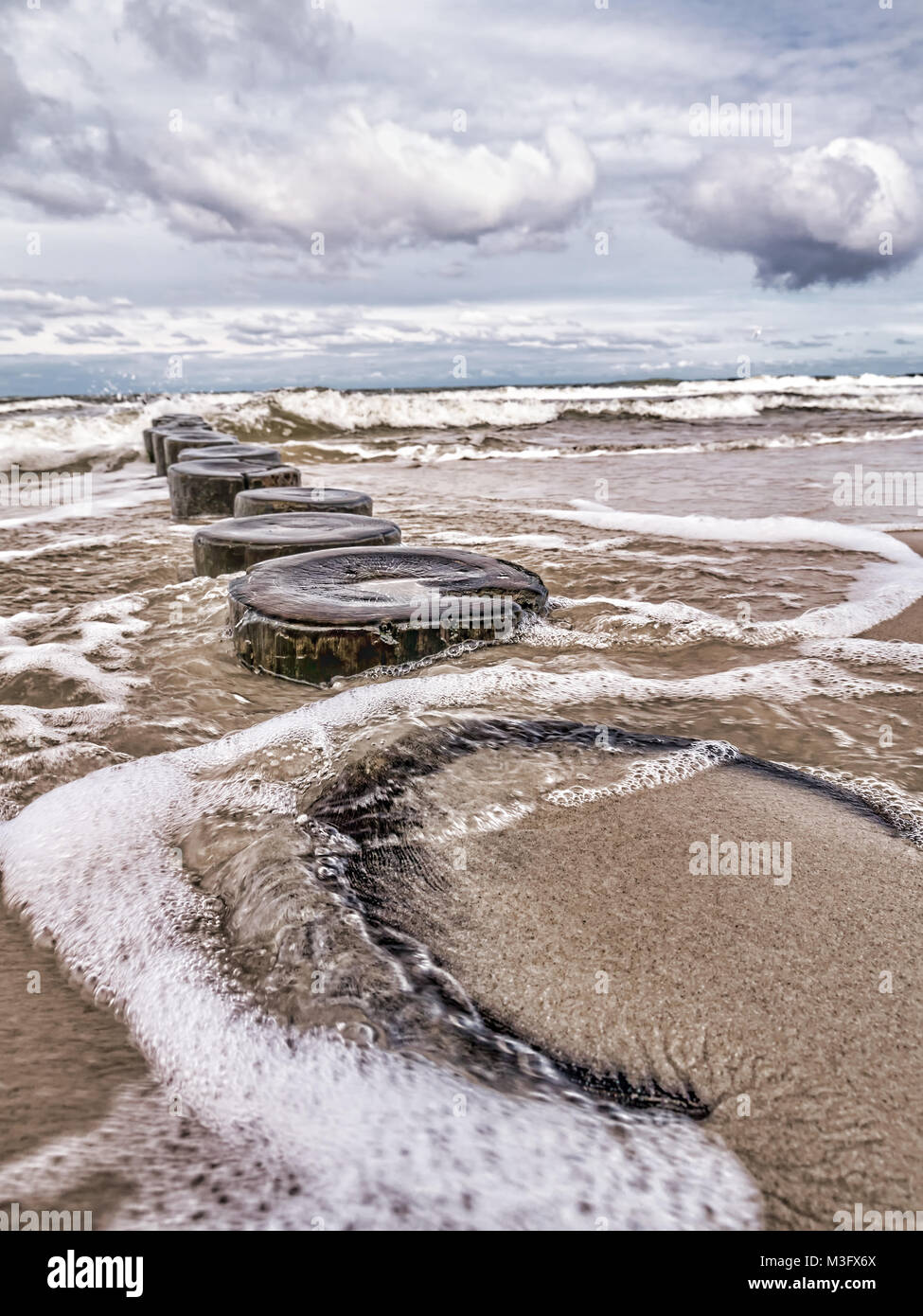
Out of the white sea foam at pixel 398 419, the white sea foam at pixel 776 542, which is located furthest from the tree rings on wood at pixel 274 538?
the white sea foam at pixel 398 419

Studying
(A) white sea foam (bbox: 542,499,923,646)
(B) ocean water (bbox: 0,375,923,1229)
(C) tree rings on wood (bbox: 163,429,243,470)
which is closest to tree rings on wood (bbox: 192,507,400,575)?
(B) ocean water (bbox: 0,375,923,1229)

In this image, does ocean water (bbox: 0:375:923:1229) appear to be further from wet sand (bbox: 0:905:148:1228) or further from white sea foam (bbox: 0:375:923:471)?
white sea foam (bbox: 0:375:923:471)

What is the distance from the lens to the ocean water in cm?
119

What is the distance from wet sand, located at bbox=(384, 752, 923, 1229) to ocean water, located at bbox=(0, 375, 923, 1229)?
3 cm

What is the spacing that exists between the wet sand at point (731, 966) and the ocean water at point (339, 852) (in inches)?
1.3

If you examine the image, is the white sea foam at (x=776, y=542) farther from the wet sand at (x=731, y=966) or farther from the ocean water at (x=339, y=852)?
the wet sand at (x=731, y=966)

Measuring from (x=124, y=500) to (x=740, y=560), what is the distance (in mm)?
7304

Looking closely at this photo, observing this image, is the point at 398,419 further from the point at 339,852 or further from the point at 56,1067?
the point at 56,1067

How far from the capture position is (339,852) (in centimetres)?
198

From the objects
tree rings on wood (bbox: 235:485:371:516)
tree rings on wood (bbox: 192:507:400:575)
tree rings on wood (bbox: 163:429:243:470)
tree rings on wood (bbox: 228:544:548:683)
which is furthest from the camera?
tree rings on wood (bbox: 163:429:243:470)

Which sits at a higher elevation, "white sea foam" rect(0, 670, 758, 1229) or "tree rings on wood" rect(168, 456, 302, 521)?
"tree rings on wood" rect(168, 456, 302, 521)

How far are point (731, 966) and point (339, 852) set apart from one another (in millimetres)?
902
